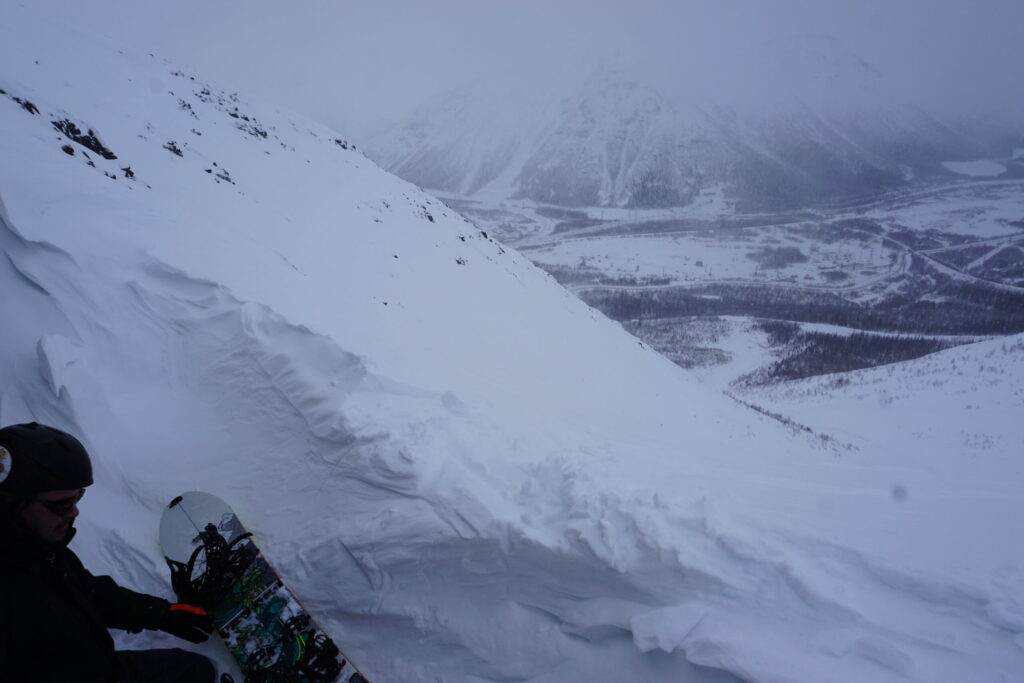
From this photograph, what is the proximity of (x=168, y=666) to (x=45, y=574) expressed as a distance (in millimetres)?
1488

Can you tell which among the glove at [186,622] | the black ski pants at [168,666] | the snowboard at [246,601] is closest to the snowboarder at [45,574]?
the black ski pants at [168,666]

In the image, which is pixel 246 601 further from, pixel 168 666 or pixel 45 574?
pixel 45 574

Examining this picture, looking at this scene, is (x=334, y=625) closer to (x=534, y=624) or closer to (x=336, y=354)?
(x=534, y=624)

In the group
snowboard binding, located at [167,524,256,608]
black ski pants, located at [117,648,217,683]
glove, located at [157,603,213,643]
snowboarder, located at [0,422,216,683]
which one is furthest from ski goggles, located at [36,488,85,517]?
snowboard binding, located at [167,524,256,608]

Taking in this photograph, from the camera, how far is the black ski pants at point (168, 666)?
129 inches

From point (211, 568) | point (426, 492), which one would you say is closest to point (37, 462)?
point (211, 568)

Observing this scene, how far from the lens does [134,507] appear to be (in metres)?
4.89

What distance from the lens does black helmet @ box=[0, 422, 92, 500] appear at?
2439 mm

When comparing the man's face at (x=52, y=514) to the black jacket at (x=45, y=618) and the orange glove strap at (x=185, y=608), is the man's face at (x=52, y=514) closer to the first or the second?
the black jacket at (x=45, y=618)

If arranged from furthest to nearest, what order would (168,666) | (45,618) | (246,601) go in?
(246,601), (168,666), (45,618)

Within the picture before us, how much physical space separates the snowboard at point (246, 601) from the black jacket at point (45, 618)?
1.36m

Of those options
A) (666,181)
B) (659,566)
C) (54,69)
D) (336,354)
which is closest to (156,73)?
(54,69)

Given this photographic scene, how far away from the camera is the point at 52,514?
2.57 metres

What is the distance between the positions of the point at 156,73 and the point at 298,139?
20.4ft
